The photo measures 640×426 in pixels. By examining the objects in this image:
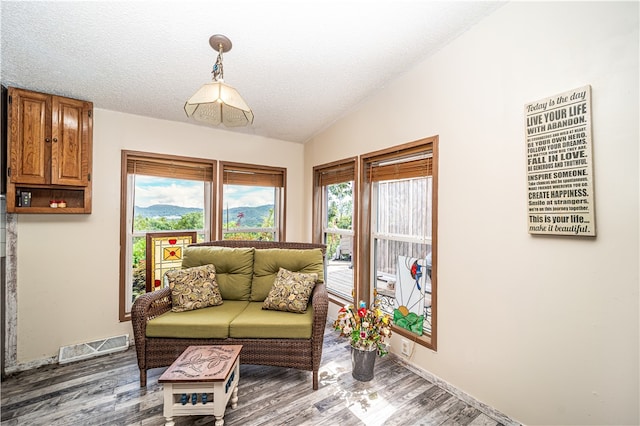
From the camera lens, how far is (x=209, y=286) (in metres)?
2.46

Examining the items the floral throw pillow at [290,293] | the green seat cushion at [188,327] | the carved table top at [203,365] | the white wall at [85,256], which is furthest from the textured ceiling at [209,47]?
the carved table top at [203,365]

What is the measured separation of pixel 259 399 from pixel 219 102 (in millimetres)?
2082

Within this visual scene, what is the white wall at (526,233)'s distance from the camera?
→ 4.37 ft

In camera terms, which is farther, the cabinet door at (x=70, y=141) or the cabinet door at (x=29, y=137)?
the cabinet door at (x=70, y=141)

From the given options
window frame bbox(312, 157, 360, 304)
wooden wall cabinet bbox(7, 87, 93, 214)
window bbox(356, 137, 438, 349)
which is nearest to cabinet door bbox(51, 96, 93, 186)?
wooden wall cabinet bbox(7, 87, 93, 214)

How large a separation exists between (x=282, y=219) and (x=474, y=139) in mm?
2569

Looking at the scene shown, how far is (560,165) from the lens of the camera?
1517 millimetres

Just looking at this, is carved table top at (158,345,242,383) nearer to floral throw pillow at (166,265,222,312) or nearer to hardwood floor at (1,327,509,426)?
hardwood floor at (1,327,509,426)

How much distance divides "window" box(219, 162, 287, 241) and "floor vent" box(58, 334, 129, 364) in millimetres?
1447

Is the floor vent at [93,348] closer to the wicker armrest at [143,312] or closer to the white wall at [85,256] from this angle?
the white wall at [85,256]

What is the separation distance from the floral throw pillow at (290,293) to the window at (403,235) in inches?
32.4

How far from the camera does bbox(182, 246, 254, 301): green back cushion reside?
2.62 metres

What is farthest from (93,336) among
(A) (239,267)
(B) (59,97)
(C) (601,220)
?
(C) (601,220)

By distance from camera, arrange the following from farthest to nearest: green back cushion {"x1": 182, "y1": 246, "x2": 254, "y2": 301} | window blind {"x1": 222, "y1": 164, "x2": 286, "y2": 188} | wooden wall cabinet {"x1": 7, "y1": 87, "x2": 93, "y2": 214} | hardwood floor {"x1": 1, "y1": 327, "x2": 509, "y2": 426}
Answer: window blind {"x1": 222, "y1": 164, "x2": 286, "y2": 188}, green back cushion {"x1": 182, "y1": 246, "x2": 254, "y2": 301}, wooden wall cabinet {"x1": 7, "y1": 87, "x2": 93, "y2": 214}, hardwood floor {"x1": 1, "y1": 327, "x2": 509, "y2": 426}
